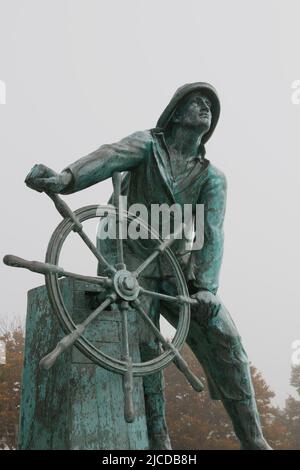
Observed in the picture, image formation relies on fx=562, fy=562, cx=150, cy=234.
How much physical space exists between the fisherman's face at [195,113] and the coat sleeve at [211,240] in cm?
32

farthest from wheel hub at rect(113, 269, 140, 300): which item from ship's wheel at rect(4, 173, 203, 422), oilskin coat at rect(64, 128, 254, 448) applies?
oilskin coat at rect(64, 128, 254, 448)

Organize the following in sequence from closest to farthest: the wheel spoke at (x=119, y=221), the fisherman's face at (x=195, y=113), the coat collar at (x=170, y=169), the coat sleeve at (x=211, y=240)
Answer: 1. the wheel spoke at (x=119, y=221)
2. the coat sleeve at (x=211, y=240)
3. the coat collar at (x=170, y=169)
4. the fisherman's face at (x=195, y=113)

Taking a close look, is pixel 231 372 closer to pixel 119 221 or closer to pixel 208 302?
pixel 208 302

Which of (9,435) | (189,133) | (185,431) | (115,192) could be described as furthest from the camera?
(185,431)

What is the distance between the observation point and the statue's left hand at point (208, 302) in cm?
328

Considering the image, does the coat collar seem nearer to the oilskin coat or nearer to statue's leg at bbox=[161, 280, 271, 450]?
the oilskin coat

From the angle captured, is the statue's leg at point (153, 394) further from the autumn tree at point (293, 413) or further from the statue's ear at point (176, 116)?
the autumn tree at point (293, 413)

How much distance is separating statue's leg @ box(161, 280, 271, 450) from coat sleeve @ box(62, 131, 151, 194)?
0.97 meters

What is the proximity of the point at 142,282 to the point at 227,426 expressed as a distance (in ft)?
46.6

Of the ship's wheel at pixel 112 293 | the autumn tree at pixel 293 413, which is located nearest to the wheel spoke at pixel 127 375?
the ship's wheel at pixel 112 293

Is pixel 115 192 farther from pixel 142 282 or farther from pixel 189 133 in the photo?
pixel 189 133

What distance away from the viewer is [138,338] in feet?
10.5

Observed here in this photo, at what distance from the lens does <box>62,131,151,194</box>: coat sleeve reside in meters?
3.07
